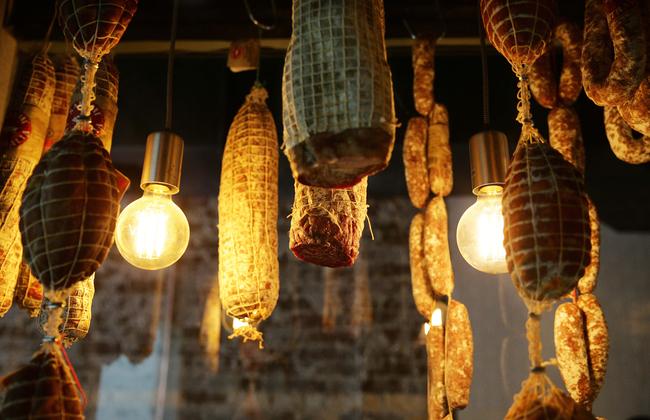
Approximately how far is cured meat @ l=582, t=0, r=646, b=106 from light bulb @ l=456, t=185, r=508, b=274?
12.0 inches

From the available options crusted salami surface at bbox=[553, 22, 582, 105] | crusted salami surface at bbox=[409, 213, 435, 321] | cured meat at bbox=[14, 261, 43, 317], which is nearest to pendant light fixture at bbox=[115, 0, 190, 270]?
cured meat at bbox=[14, 261, 43, 317]

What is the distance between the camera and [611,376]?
193 cm

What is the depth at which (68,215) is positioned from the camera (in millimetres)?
952

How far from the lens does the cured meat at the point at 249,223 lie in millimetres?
1335

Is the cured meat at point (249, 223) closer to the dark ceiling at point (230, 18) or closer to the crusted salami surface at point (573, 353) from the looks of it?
the dark ceiling at point (230, 18)

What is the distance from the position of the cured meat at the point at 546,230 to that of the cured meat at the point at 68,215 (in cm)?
68

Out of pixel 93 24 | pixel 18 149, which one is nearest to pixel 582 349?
pixel 93 24

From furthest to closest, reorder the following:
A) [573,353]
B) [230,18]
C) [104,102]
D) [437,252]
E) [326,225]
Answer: [230,18], [437,252], [104,102], [573,353], [326,225]

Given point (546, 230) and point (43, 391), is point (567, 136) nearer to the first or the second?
point (546, 230)

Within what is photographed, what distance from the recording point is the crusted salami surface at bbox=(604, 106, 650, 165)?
1.43m

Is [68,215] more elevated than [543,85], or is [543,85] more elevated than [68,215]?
[543,85]

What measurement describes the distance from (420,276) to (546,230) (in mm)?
748

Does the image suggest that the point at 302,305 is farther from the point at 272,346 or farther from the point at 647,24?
the point at 647,24

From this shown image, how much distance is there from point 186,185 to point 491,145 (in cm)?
136
